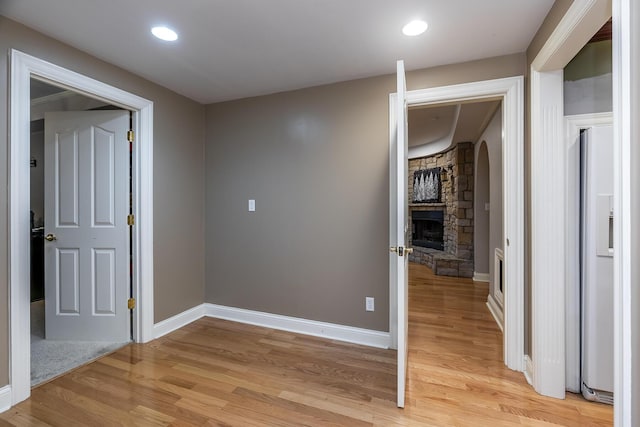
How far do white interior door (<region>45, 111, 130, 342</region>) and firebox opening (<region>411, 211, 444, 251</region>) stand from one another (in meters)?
5.52

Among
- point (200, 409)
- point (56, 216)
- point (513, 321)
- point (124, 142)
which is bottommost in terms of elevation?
point (200, 409)

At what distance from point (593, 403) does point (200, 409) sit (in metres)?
2.35

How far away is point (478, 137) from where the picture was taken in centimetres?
460

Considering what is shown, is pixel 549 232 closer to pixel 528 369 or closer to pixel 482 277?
pixel 528 369

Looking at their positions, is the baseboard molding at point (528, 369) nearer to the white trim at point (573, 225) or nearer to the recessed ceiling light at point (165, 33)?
the white trim at point (573, 225)

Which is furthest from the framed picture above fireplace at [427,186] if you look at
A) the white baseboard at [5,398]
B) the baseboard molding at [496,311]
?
the white baseboard at [5,398]

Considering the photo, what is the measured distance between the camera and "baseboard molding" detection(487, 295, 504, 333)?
2926 mm

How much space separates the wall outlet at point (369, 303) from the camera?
8.30 feet

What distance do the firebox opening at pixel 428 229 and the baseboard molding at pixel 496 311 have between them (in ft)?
8.71

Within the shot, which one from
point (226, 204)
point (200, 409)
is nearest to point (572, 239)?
point (200, 409)

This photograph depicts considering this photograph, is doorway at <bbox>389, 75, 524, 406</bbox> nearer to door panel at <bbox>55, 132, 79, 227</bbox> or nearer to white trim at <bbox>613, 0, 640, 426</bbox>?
white trim at <bbox>613, 0, 640, 426</bbox>

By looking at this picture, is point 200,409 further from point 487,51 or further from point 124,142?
point 487,51

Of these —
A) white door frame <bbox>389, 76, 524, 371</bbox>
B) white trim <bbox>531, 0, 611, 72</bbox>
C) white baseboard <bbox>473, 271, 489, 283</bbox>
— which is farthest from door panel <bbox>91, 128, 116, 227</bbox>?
white baseboard <bbox>473, 271, 489, 283</bbox>

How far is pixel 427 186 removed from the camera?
20.7 ft
